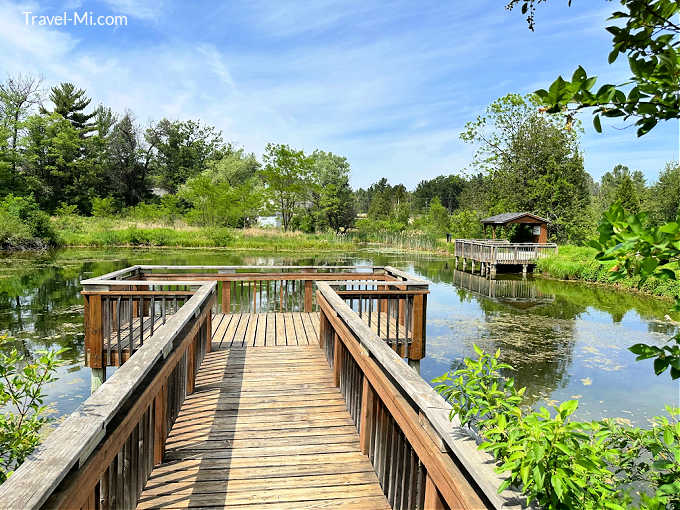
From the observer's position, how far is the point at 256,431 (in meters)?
3.21

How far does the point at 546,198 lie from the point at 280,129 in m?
27.4

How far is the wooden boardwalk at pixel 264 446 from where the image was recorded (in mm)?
2412

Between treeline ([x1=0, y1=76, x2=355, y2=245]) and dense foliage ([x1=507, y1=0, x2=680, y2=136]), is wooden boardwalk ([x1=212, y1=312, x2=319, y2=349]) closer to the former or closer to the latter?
dense foliage ([x1=507, y1=0, x2=680, y2=136])

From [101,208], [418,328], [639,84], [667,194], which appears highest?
[667,194]

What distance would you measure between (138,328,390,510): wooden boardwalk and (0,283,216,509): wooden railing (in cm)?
21

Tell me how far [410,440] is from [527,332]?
8.97 m

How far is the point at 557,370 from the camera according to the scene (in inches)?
290

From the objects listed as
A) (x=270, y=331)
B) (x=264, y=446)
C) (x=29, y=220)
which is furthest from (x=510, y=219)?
(x=29, y=220)

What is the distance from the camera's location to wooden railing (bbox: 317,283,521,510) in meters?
1.29

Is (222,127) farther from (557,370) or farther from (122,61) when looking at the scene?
(557,370)

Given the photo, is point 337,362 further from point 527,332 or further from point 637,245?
point 527,332

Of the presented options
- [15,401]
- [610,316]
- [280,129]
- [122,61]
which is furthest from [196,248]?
[15,401]

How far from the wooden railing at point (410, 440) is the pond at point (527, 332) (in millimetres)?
3758

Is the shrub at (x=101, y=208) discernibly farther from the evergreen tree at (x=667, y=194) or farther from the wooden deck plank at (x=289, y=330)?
the evergreen tree at (x=667, y=194)
